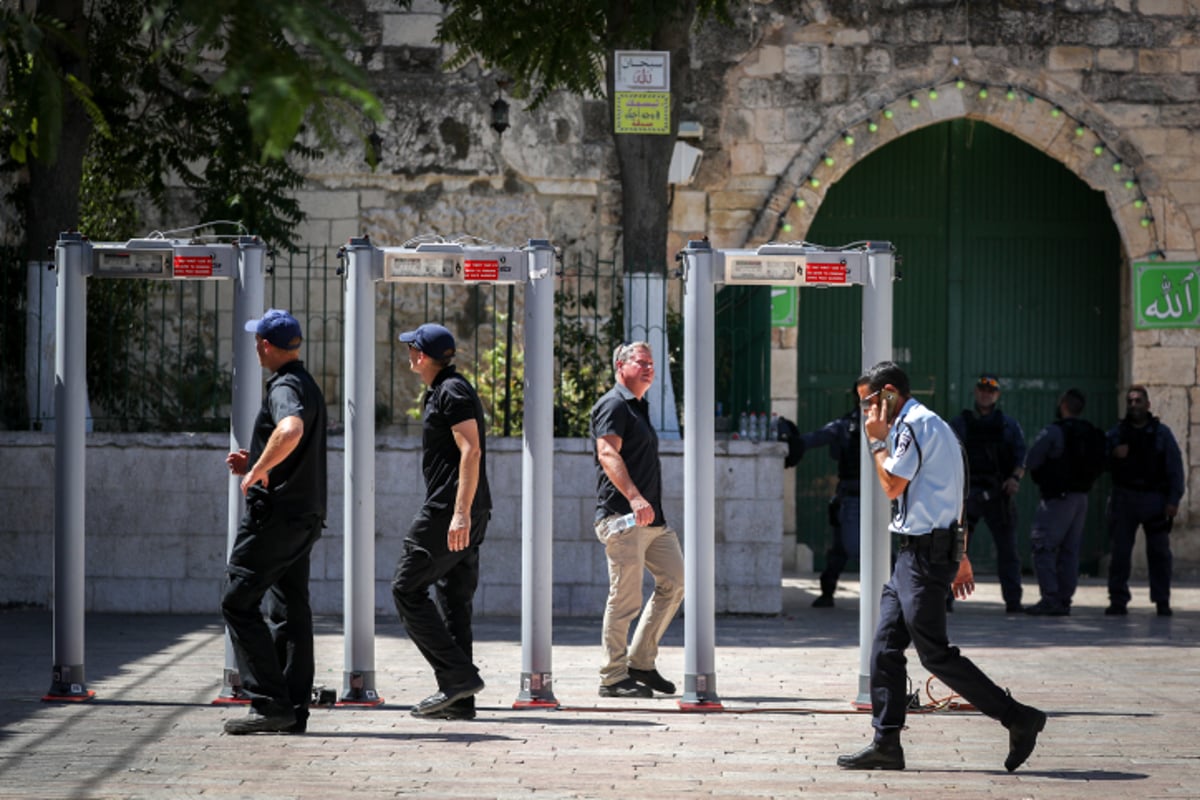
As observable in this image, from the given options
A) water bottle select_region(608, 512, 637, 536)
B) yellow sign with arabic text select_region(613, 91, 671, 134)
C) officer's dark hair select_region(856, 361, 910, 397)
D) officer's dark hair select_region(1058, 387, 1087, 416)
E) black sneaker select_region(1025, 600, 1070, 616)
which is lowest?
black sneaker select_region(1025, 600, 1070, 616)

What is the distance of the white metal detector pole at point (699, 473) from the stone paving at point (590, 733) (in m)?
0.33

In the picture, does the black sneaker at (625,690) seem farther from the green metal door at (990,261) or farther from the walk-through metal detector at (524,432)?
the green metal door at (990,261)

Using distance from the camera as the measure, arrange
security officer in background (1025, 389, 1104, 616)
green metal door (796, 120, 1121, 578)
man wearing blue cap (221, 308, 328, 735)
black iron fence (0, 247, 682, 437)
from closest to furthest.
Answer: man wearing blue cap (221, 308, 328, 735), black iron fence (0, 247, 682, 437), security officer in background (1025, 389, 1104, 616), green metal door (796, 120, 1121, 578)

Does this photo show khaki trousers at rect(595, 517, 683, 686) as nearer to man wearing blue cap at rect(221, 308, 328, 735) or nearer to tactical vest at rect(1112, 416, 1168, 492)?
man wearing blue cap at rect(221, 308, 328, 735)

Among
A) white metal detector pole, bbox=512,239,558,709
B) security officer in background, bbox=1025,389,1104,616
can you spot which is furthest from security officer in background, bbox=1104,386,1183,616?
white metal detector pole, bbox=512,239,558,709

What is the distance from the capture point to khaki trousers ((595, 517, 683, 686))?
955 centimetres

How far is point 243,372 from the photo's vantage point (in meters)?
9.14

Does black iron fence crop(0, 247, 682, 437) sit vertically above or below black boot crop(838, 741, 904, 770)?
above

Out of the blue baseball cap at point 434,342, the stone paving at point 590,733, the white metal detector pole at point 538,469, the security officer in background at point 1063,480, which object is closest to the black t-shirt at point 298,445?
the blue baseball cap at point 434,342

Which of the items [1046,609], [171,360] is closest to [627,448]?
[1046,609]

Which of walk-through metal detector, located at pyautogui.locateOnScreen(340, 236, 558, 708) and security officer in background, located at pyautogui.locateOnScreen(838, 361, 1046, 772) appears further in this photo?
walk-through metal detector, located at pyautogui.locateOnScreen(340, 236, 558, 708)

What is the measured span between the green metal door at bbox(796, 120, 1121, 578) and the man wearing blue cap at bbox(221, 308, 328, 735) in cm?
1072

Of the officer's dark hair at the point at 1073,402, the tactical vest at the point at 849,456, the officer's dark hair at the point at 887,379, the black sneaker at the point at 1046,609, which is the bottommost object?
the black sneaker at the point at 1046,609

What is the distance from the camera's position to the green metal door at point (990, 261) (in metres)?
18.4
